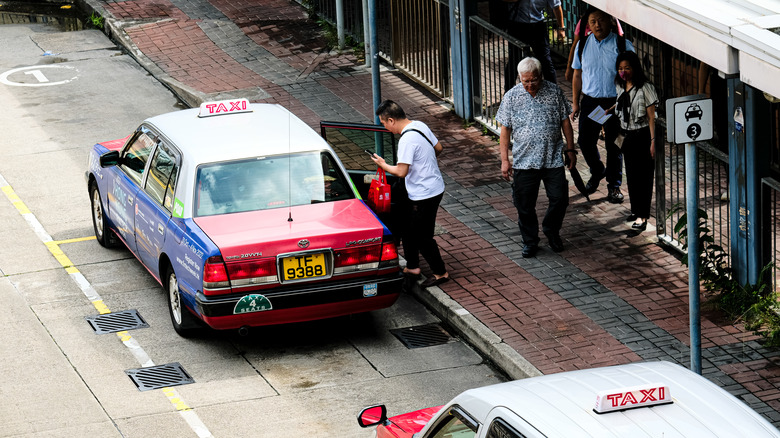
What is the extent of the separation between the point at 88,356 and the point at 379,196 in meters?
2.87

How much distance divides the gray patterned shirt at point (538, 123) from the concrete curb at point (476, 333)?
58.6 inches

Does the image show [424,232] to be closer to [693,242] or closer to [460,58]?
[693,242]

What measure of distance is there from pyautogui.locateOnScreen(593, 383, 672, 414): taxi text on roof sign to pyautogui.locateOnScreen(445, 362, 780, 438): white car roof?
31 mm

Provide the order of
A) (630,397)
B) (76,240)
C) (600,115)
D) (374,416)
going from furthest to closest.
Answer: (76,240) → (600,115) → (374,416) → (630,397)

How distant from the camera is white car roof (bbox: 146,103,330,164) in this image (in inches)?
408

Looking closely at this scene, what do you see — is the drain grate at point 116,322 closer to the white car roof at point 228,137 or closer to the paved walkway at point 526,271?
the white car roof at point 228,137

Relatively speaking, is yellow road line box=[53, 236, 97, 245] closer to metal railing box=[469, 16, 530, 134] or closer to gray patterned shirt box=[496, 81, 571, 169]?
gray patterned shirt box=[496, 81, 571, 169]

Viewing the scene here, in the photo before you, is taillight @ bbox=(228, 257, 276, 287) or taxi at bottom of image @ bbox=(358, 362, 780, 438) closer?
taxi at bottom of image @ bbox=(358, 362, 780, 438)

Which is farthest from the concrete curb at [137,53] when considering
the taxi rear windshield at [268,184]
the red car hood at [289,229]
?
the red car hood at [289,229]

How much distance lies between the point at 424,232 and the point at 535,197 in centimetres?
121

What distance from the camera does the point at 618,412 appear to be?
5.01 meters

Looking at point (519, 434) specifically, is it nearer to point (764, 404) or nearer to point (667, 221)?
point (764, 404)

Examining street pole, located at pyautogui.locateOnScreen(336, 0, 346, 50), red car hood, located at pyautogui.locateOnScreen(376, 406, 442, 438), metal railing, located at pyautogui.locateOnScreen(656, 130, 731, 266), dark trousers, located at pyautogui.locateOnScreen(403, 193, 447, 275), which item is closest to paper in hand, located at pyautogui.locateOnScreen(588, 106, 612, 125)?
metal railing, located at pyautogui.locateOnScreen(656, 130, 731, 266)

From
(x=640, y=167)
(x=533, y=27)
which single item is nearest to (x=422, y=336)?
(x=640, y=167)
